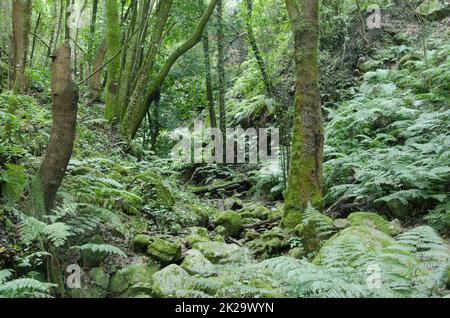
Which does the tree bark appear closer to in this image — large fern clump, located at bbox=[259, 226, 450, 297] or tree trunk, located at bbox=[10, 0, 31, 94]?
tree trunk, located at bbox=[10, 0, 31, 94]

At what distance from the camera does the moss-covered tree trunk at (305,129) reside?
6.14 metres

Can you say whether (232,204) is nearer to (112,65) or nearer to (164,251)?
(164,251)

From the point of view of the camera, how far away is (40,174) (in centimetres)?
423

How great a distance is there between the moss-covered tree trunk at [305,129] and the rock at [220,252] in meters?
1.27

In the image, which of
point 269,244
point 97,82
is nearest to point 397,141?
point 269,244

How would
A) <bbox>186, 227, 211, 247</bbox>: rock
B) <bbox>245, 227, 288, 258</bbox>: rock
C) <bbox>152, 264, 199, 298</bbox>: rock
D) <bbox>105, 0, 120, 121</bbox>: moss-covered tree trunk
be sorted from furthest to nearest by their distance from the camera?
<bbox>105, 0, 120, 121</bbox>: moss-covered tree trunk, <bbox>245, 227, 288, 258</bbox>: rock, <bbox>186, 227, 211, 247</bbox>: rock, <bbox>152, 264, 199, 298</bbox>: rock

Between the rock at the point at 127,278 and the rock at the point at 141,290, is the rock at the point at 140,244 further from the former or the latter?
the rock at the point at 141,290

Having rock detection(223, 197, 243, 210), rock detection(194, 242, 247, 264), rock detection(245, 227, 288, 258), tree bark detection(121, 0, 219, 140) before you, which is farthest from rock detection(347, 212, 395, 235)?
tree bark detection(121, 0, 219, 140)

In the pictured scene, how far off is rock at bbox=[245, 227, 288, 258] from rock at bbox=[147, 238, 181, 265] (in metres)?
1.23

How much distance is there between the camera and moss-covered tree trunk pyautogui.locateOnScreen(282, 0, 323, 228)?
6.14 meters

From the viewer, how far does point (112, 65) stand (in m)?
11.0

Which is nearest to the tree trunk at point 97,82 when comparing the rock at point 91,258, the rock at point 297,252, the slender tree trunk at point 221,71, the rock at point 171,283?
the slender tree trunk at point 221,71

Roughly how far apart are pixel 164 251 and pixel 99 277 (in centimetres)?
86
